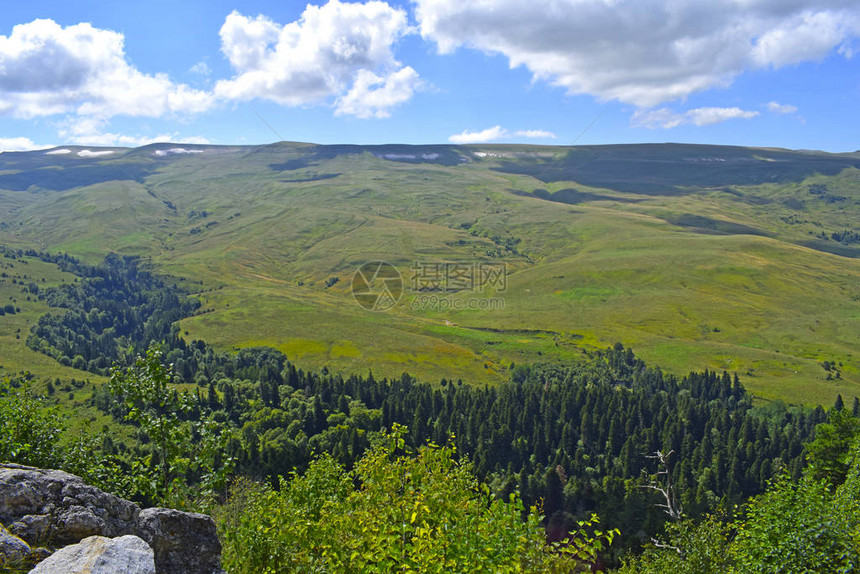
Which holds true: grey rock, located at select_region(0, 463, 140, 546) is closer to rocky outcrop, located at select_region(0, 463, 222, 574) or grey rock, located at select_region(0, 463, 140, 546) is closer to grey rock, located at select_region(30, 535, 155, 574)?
rocky outcrop, located at select_region(0, 463, 222, 574)

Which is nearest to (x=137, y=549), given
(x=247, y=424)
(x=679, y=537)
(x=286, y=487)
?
(x=286, y=487)

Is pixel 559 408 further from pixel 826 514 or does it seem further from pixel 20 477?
pixel 20 477

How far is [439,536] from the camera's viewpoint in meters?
19.9

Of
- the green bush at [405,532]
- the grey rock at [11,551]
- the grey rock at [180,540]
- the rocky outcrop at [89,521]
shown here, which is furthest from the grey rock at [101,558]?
the green bush at [405,532]

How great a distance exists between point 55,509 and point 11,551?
3.49 m

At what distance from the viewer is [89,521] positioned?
17.5m

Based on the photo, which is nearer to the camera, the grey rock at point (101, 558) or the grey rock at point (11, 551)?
the grey rock at point (101, 558)

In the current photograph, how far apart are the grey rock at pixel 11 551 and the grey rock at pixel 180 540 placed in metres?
4.21

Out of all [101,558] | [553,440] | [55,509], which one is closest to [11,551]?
[101,558]

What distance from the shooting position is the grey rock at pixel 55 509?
1673cm

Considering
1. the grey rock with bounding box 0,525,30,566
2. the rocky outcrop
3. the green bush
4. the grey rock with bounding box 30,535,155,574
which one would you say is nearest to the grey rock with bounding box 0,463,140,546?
the rocky outcrop

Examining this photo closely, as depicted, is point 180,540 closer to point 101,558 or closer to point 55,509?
point 55,509

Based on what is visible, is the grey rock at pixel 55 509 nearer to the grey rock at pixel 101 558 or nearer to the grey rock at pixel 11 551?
the grey rock at pixel 11 551

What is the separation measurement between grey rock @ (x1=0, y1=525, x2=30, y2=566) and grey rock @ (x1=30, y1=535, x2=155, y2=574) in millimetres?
1015
